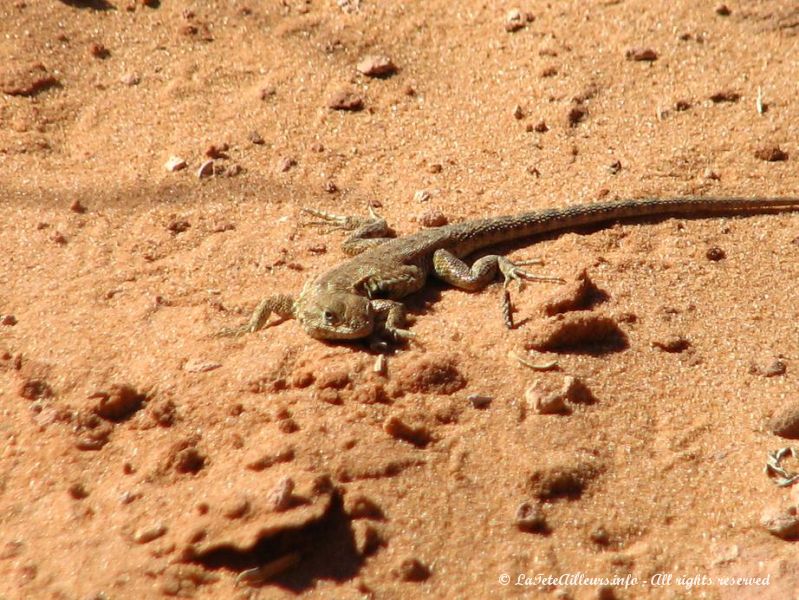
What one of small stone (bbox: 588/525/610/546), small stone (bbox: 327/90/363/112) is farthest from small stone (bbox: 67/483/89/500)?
small stone (bbox: 327/90/363/112)

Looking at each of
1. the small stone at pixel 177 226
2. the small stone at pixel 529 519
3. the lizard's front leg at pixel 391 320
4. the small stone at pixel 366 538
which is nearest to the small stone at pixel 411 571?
the small stone at pixel 366 538

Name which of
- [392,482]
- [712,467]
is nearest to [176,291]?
[392,482]

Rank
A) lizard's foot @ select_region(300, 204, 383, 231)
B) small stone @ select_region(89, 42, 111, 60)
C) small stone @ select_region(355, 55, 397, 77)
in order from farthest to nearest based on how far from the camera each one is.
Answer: small stone @ select_region(89, 42, 111, 60) → small stone @ select_region(355, 55, 397, 77) → lizard's foot @ select_region(300, 204, 383, 231)

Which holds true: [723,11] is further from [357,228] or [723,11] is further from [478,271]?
[357,228]

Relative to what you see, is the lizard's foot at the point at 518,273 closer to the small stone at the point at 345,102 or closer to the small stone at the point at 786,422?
the small stone at the point at 786,422

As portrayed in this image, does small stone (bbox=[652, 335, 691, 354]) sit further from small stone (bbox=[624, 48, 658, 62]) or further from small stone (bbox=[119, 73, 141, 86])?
small stone (bbox=[119, 73, 141, 86])

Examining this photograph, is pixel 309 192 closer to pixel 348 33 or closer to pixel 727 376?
pixel 348 33

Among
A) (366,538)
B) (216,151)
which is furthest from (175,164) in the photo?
(366,538)
